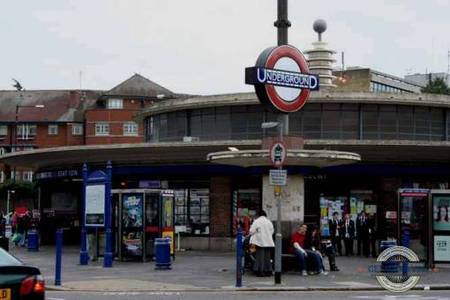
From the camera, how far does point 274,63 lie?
73.5 ft

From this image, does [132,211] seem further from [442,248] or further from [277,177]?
[442,248]

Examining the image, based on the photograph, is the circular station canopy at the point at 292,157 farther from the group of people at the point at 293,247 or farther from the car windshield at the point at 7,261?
the car windshield at the point at 7,261

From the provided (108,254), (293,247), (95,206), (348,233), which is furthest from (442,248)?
(95,206)

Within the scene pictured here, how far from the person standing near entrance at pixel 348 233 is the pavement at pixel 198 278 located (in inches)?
126

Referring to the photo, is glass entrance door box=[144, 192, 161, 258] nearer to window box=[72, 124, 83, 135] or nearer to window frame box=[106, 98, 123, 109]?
window frame box=[106, 98, 123, 109]

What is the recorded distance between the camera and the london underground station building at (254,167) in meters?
34.6

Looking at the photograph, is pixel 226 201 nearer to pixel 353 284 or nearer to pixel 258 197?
pixel 258 197

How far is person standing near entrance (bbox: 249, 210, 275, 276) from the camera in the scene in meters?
22.6

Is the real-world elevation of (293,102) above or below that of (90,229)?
above

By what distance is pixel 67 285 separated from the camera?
68.4 ft

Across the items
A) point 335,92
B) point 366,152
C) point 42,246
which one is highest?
point 335,92

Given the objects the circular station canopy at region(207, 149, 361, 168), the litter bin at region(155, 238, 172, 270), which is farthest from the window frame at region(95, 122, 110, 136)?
the circular station canopy at region(207, 149, 361, 168)

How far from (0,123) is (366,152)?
7190 cm

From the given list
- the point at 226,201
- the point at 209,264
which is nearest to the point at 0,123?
the point at 226,201
